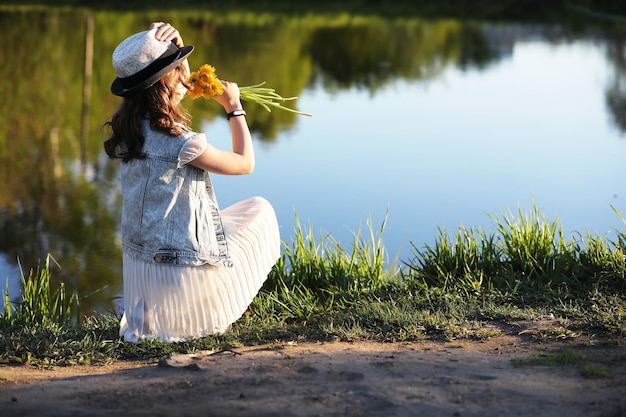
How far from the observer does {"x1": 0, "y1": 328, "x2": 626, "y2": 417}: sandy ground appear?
8.68 feet

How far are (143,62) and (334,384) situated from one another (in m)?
1.30

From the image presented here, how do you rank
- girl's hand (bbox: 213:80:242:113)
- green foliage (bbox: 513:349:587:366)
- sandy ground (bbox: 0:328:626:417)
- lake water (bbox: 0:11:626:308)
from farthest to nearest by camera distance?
lake water (bbox: 0:11:626:308) → girl's hand (bbox: 213:80:242:113) → green foliage (bbox: 513:349:587:366) → sandy ground (bbox: 0:328:626:417)

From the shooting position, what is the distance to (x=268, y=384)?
286 cm

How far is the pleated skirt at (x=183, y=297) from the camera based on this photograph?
345cm

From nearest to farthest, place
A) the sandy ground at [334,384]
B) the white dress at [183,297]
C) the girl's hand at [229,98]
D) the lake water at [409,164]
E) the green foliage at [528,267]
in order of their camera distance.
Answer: the sandy ground at [334,384] < the white dress at [183,297] < the girl's hand at [229,98] < the green foliage at [528,267] < the lake water at [409,164]

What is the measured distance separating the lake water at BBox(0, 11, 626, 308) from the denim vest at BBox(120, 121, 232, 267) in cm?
199

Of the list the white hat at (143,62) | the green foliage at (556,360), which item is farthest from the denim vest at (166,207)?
the green foliage at (556,360)

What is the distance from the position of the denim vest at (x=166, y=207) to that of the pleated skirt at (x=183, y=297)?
54mm

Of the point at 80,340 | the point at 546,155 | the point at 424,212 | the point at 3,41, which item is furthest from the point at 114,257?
the point at 3,41

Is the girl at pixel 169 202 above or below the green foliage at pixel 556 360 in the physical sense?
above

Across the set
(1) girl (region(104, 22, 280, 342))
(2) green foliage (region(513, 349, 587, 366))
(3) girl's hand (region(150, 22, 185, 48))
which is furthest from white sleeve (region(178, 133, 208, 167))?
(2) green foliage (region(513, 349, 587, 366))

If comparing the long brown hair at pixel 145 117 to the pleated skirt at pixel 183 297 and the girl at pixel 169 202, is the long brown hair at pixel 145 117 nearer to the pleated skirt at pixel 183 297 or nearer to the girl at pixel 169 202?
the girl at pixel 169 202

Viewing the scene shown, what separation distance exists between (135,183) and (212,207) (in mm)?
306

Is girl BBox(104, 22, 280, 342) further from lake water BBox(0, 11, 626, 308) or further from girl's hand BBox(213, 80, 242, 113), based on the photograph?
lake water BBox(0, 11, 626, 308)
